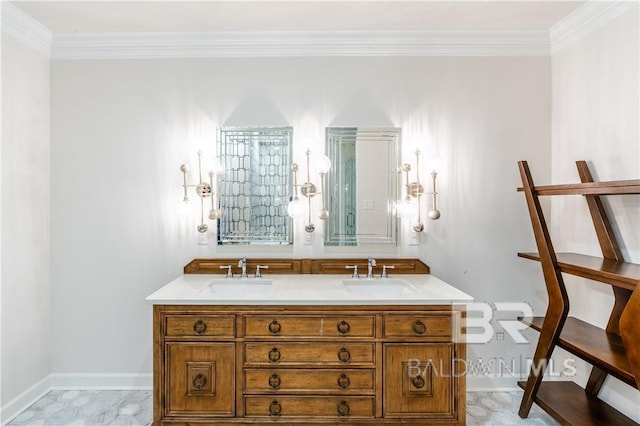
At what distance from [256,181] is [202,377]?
130cm

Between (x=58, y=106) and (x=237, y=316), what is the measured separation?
6.71 ft

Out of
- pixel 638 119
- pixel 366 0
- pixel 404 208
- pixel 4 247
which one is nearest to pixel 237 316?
pixel 404 208

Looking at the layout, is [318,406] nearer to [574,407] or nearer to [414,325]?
[414,325]

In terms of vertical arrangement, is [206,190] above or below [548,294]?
above

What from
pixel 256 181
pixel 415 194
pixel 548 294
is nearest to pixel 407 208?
pixel 415 194

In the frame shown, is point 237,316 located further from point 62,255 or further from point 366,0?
point 366,0

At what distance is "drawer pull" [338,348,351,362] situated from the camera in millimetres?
1991

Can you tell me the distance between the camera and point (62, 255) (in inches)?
104

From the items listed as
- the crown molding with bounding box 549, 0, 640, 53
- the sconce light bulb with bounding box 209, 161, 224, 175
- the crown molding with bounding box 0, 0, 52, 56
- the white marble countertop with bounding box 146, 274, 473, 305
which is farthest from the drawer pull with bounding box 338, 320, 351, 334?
the crown molding with bounding box 0, 0, 52, 56

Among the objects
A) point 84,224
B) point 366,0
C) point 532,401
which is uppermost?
point 366,0

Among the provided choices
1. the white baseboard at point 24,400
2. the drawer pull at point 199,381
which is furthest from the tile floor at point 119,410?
the drawer pull at point 199,381

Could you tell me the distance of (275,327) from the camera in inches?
78.7

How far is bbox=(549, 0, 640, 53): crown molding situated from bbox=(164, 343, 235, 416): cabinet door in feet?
9.40

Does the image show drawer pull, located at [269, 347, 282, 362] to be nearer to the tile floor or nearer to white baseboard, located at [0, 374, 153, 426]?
the tile floor
